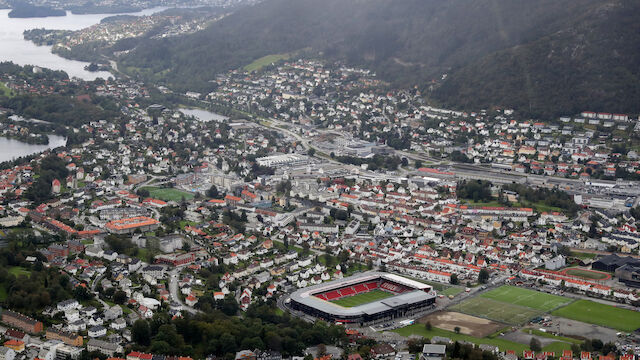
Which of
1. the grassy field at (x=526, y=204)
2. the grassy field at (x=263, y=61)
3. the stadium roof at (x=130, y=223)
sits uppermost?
the grassy field at (x=263, y=61)

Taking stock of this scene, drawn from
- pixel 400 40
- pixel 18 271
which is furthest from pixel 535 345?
pixel 400 40

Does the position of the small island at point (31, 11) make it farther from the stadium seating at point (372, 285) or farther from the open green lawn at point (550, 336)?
the open green lawn at point (550, 336)

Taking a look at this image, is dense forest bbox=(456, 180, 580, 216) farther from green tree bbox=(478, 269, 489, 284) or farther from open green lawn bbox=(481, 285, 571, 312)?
open green lawn bbox=(481, 285, 571, 312)

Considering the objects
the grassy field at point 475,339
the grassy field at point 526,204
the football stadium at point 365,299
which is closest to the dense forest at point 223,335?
the football stadium at point 365,299

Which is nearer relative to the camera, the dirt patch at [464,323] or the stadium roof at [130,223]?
the dirt patch at [464,323]

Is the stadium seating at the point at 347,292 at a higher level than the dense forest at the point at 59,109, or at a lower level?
lower

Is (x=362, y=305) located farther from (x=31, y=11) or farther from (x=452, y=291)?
(x=31, y=11)
